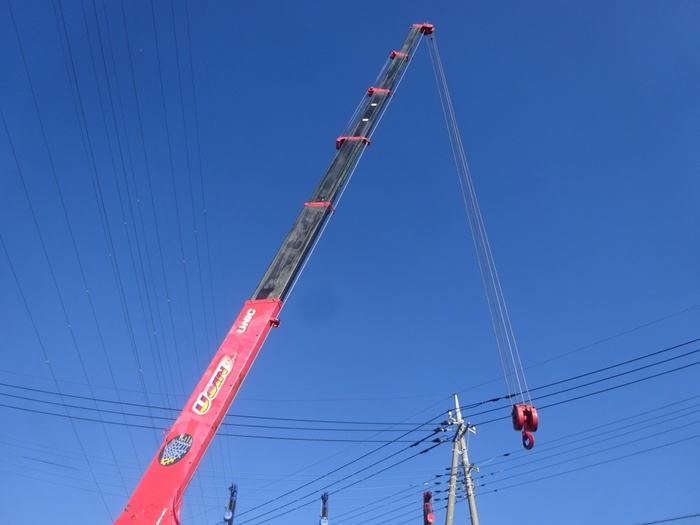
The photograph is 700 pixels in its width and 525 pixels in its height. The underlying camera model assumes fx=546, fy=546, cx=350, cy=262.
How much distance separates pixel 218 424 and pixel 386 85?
37.2ft

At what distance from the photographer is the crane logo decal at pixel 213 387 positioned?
6.71 metres

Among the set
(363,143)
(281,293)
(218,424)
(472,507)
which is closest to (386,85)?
(363,143)

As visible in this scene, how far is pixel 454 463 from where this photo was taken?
20.1 metres

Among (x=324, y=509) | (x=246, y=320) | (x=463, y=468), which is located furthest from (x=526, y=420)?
(x=324, y=509)

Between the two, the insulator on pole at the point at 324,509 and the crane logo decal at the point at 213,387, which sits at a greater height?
the insulator on pole at the point at 324,509

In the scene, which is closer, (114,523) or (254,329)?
(114,523)

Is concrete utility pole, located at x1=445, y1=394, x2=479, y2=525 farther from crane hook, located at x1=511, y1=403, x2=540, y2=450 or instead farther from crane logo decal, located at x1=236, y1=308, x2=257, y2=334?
crane logo decal, located at x1=236, y1=308, x2=257, y2=334

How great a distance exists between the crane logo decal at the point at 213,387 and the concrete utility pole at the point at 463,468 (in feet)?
44.3

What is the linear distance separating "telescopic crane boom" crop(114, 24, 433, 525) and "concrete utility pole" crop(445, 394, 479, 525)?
1254 cm

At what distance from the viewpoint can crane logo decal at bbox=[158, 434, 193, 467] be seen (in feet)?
20.7

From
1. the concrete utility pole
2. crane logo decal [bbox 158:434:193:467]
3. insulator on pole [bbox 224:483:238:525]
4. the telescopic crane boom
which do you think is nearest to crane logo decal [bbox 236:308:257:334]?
the telescopic crane boom

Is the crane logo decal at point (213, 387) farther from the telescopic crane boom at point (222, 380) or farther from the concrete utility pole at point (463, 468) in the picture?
the concrete utility pole at point (463, 468)

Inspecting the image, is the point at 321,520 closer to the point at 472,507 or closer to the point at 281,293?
the point at 472,507

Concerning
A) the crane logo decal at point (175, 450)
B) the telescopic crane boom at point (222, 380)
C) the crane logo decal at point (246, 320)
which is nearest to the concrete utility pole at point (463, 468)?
the telescopic crane boom at point (222, 380)
